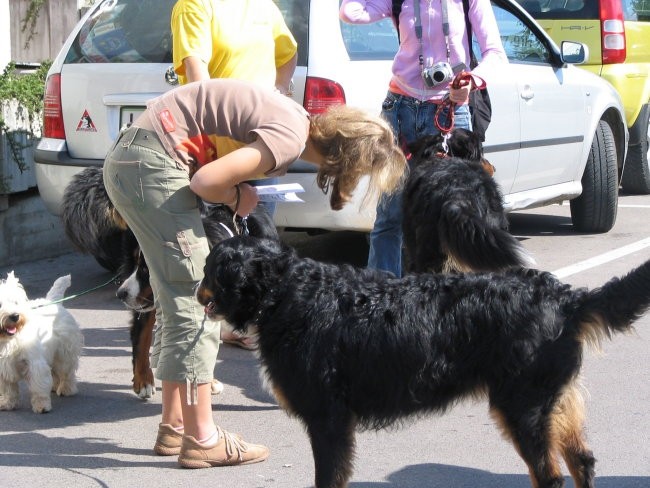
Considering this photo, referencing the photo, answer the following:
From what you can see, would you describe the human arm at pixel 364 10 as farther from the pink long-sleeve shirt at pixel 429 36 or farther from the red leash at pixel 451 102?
the red leash at pixel 451 102

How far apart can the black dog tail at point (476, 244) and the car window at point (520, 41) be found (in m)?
3.52

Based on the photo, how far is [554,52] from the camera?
813cm

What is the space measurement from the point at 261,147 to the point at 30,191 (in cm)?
488

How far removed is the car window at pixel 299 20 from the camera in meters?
6.37

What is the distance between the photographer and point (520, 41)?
8.20m

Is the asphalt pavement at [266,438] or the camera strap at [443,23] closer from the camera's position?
the asphalt pavement at [266,438]

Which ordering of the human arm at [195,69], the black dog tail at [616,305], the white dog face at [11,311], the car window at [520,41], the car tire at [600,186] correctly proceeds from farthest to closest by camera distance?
1. the car tire at [600,186]
2. the car window at [520,41]
3. the white dog face at [11,311]
4. the human arm at [195,69]
5. the black dog tail at [616,305]

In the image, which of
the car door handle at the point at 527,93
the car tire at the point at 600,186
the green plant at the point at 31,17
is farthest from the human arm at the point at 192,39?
the green plant at the point at 31,17

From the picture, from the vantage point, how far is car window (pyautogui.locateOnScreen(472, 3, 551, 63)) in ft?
26.6

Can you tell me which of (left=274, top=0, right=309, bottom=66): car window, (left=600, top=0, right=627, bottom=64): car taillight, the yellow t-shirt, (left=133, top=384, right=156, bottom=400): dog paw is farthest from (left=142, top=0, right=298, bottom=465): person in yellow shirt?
(left=600, top=0, right=627, bottom=64): car taillight

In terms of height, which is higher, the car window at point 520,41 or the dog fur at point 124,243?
the car window at point 520,41

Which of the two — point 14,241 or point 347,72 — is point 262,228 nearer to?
point 347,72

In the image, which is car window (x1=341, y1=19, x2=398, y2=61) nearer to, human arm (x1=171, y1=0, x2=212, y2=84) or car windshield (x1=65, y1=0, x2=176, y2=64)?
car windshield (x1=65, y1=0, x2=176, y2=64)

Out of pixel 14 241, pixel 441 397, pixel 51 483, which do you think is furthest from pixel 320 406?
pixel 14 241
